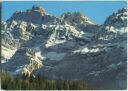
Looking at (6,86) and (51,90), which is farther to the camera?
(51,90)

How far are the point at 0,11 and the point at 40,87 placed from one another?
22.7 metres

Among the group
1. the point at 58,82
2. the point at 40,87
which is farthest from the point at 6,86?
the point at 58,82

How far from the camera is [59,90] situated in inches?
2073

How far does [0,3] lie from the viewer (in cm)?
1903

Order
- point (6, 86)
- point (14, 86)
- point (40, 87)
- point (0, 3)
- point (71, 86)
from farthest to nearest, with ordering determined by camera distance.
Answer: point (71, 86)
point (40, 87)
point (14, 86)
point (6, 86)
point (0, 3)

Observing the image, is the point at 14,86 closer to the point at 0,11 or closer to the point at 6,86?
the point at 6,86

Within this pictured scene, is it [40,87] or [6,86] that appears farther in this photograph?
[40,87]

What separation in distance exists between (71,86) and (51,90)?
816 cm

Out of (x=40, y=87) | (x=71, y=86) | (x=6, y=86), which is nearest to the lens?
(x=6, y=86)

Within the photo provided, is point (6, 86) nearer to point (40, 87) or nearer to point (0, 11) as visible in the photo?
point (0, 11)

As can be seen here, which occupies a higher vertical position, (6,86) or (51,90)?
(6,86)

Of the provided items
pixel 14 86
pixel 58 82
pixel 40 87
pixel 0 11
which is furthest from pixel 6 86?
pixel 58 82

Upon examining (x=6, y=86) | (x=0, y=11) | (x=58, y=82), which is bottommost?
(x=58, y=82)

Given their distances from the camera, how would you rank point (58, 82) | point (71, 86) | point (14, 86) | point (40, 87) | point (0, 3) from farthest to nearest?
point (58, 82), point (71, 86), point (40, 87), point (14, 86), point (0, 3)
